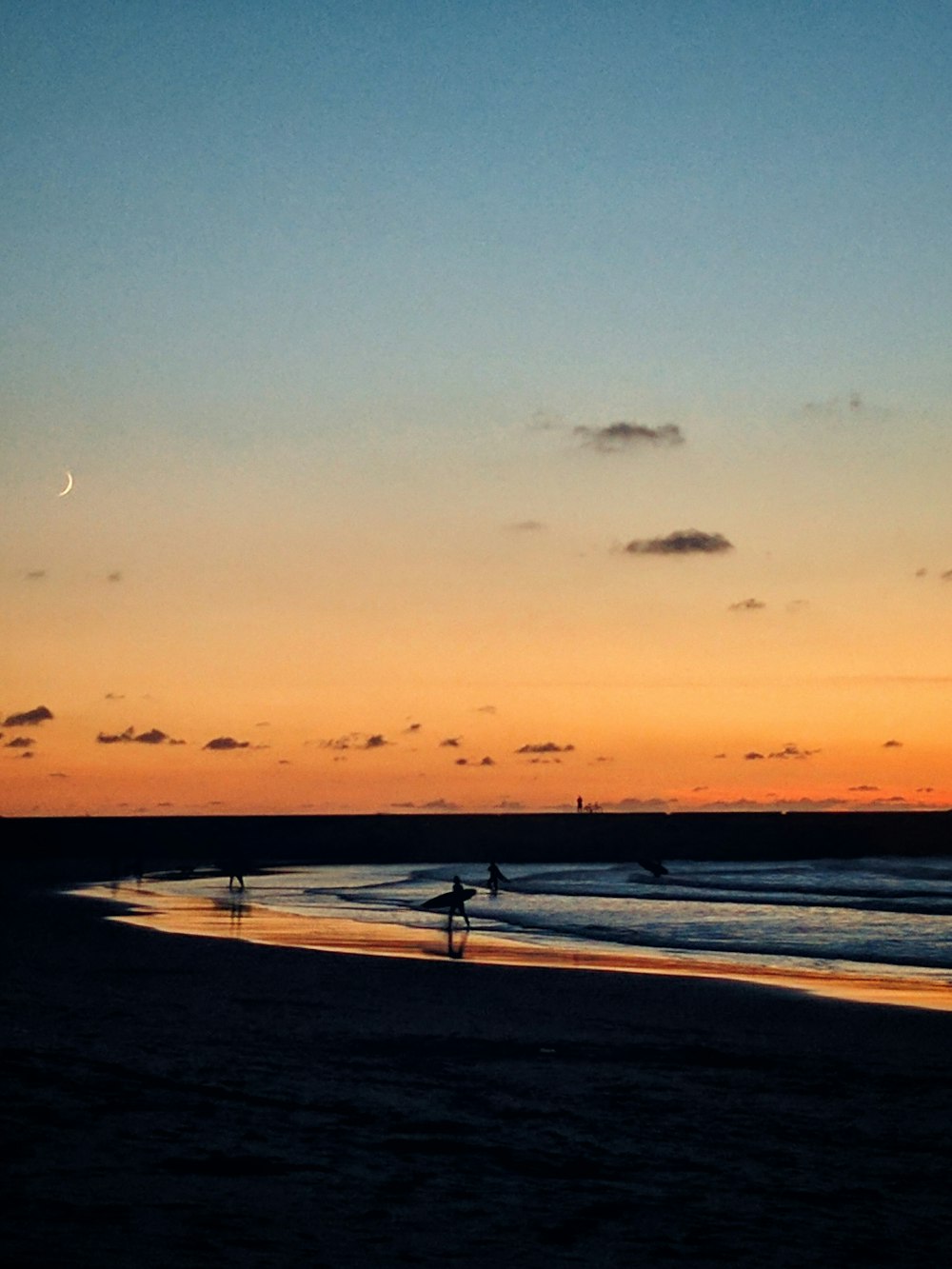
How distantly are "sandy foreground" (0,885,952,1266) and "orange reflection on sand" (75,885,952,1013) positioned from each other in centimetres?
264

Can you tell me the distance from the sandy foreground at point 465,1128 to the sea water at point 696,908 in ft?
31.9

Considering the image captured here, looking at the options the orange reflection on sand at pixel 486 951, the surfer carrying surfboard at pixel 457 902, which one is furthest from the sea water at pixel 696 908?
the orange reflection on sand at pixel 486 951

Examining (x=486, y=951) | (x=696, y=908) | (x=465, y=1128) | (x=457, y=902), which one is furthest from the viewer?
(x=696, y=908)

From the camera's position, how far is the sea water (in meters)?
30.1

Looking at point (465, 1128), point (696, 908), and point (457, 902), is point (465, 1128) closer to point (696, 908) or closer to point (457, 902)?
point (457, 902)

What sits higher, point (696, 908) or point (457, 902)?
point (457, 902)

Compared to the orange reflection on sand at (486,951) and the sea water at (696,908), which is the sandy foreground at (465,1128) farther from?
the sea water at (696,908)

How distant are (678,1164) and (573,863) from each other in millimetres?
81872

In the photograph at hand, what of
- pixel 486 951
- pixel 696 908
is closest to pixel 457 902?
pixel 486 951

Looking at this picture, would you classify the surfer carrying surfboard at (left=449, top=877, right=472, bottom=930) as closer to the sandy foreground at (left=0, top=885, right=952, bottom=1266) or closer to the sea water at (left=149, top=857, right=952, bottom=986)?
the sea water at (left=149, top=857, right=952, bottom=986)

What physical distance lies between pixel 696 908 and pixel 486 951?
56.6ft

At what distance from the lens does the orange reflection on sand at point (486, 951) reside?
75.3 feet

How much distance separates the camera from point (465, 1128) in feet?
36.6

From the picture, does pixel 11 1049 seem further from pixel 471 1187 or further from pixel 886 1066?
pixel 886 1066
